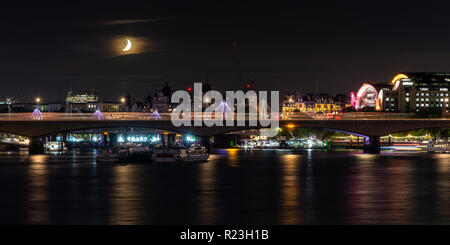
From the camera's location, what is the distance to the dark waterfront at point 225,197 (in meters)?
35.3

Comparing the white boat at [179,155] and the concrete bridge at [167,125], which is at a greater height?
the concrete bridge at [167,125]

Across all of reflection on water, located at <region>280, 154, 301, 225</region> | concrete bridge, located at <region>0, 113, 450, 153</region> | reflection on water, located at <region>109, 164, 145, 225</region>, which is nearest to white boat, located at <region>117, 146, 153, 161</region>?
concrete bridge, located at <region>0, 113, 450, 153</region>

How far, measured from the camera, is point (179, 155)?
95875 mm

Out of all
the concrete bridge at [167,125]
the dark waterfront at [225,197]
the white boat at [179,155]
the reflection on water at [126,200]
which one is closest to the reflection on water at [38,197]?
the dark waterfront at [225,197]

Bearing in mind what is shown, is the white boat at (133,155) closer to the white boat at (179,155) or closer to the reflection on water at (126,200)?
the white boat at (179,155)

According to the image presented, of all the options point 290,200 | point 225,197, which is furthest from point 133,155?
point 290,200

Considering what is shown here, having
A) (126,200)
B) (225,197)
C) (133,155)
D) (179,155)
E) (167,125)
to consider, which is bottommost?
(225,197)

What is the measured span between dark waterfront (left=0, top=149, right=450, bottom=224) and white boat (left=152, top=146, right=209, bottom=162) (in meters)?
23.5

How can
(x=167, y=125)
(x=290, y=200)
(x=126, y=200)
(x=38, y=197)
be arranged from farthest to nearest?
(x=167, y=125), (x=38, y=197), (x=126, y=200), (x=290, y=200)

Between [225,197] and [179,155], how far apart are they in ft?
163

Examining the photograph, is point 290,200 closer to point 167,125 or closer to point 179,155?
point 179,155

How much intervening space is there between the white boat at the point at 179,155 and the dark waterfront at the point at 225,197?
23.5 m
